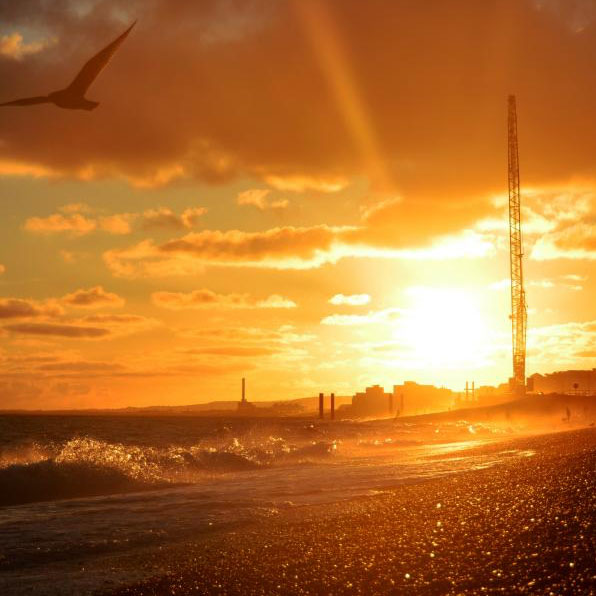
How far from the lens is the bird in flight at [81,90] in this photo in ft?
21.7

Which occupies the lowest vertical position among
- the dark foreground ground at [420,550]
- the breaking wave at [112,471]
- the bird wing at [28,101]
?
the breaking wave at [112,471]

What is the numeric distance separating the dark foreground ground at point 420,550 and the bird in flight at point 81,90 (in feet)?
15.3

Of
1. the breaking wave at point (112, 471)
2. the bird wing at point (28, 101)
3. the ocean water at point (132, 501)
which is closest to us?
the bird wing at point (28, 101)

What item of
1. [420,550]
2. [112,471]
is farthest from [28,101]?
[112,471]

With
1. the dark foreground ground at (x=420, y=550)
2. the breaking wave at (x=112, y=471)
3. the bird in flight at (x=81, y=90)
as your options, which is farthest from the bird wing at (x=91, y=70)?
the breaking wave at (x=112, y=471)

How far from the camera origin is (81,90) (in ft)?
23.6

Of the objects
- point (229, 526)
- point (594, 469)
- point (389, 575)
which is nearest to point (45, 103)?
point (389, 575)

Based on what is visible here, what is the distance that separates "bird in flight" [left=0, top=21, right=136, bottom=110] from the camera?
663 cm

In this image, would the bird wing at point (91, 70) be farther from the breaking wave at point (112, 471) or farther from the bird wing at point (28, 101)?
the breaking wave at point (112, 471)

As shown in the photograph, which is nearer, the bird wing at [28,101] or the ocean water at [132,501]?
the bird wing at [28,101]

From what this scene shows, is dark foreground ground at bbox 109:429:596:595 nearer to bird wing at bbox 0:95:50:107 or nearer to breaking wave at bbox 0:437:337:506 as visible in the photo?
bird wing at bbox 0:95:50:107

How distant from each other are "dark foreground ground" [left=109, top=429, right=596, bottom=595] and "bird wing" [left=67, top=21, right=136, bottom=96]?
16.0 ft

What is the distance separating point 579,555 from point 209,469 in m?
19.9

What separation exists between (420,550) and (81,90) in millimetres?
5735
